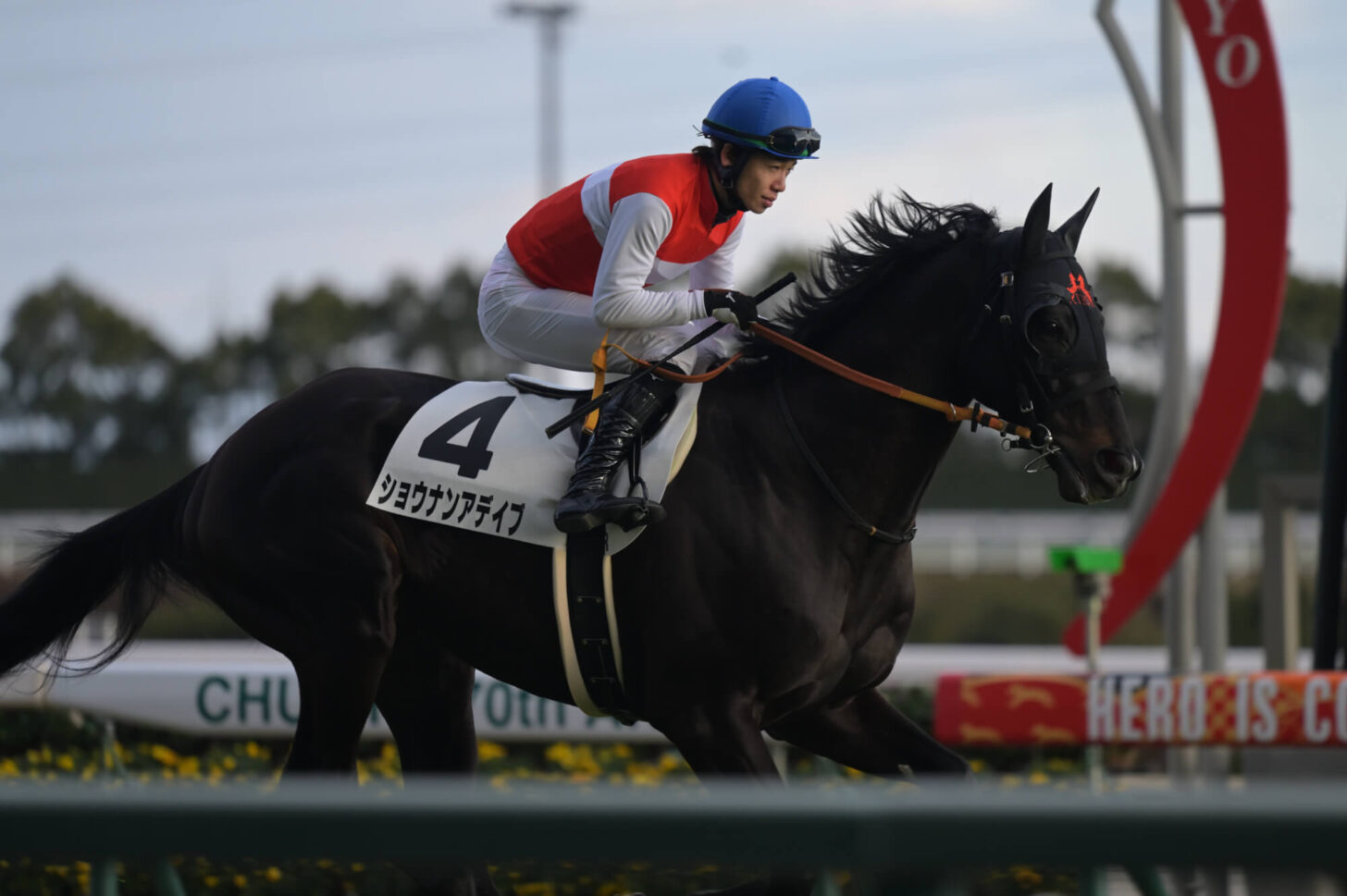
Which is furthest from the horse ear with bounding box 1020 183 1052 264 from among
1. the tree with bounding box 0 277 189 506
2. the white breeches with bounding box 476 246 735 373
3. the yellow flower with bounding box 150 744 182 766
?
the tree with bounding box 0 277 189 506

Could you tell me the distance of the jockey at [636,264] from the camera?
10.9 ft

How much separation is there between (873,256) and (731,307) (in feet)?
1.28

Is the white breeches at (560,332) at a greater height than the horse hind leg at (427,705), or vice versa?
the white breeches at (560,332)

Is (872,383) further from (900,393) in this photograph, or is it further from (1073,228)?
(1073,228)

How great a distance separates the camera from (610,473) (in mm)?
3258

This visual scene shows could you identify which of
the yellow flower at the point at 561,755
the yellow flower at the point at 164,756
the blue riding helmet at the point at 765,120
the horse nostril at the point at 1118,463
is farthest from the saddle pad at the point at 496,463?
the yellow flower at the point at 164,756

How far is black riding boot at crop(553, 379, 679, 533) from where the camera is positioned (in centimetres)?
318

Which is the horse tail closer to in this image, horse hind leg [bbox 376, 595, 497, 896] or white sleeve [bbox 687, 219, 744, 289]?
horse hind leg [bbox 376, 595, 497, 896]

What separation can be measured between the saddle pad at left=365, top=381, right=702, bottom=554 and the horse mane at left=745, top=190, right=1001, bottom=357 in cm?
33

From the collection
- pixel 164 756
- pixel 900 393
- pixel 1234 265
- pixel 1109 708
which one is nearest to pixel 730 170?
pixel 900 393

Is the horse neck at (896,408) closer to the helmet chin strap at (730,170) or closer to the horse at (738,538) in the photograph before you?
the horse at (738,538)

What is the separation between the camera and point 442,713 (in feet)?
12.2

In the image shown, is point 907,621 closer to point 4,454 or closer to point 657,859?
point 657,859

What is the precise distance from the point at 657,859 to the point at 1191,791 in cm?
48
